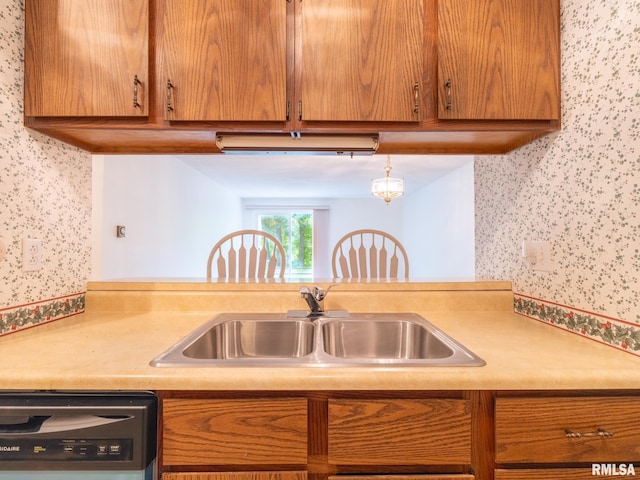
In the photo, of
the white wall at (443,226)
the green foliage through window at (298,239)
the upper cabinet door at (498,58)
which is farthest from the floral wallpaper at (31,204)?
the green foliage through window at (298,239)

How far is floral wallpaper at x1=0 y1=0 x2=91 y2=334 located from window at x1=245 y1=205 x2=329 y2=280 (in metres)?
5.69

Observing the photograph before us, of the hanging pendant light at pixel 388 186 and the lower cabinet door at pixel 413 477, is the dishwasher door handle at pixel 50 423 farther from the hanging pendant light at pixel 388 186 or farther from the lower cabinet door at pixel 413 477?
the hanging pendant light at pixel 388 186

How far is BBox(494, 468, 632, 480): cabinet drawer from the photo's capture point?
75 cm

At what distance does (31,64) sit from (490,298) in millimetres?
1872

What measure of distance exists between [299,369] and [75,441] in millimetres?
514

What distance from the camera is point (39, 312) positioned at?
1157mm

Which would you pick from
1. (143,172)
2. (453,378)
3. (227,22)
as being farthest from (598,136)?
(143,172)

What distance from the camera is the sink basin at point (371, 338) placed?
1229 millimetres

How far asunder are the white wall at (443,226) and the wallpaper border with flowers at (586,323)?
2379 millimetres

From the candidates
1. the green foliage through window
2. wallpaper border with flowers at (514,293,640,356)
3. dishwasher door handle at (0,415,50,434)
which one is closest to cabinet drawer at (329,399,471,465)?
wallpaper border with flowers at (514,293,640,356)

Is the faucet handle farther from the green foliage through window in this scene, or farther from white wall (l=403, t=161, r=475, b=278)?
the green foliage through window

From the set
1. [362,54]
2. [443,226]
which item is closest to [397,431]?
[362,54]

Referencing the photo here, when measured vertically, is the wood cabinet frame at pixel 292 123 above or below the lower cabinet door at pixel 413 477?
above

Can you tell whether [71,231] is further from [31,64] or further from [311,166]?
[311,166]
